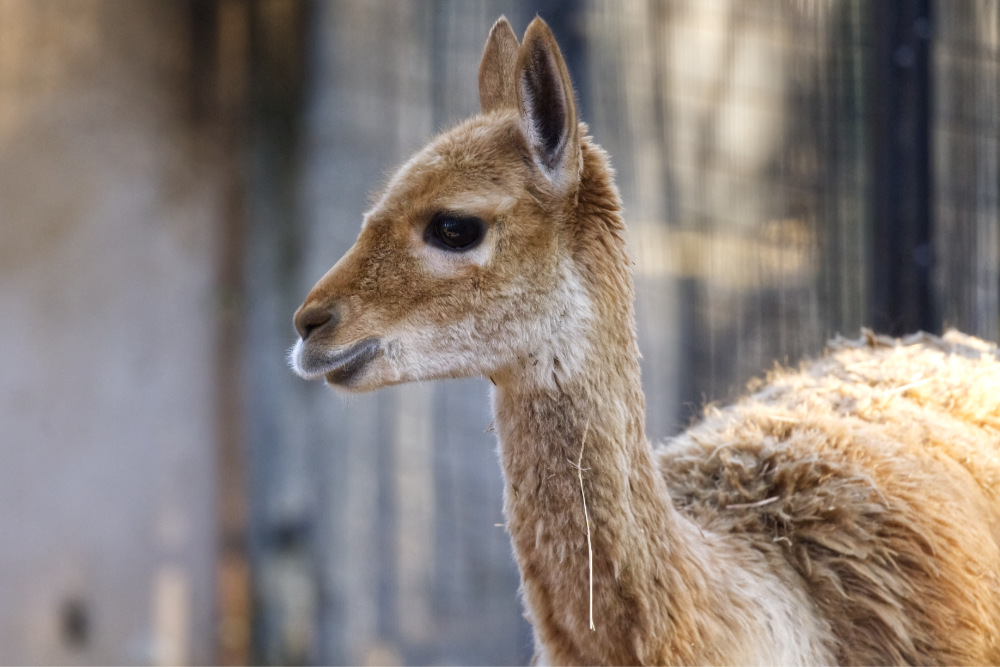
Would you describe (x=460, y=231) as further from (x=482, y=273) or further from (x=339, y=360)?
(x=339, y=360)

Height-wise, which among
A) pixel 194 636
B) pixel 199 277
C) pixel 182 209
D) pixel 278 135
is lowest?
pixel 194 636

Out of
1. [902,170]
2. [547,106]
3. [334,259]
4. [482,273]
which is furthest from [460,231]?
[334,259]

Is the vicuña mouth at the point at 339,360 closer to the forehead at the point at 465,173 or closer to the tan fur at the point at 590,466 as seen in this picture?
the tan fur at the point at 590,466

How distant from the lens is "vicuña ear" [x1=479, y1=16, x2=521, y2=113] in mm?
1915

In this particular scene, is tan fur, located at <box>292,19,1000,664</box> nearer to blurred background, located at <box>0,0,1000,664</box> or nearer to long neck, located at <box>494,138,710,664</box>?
long neck, located at <box>494,138,710,664</box>

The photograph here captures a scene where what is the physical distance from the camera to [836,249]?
12.0 ft

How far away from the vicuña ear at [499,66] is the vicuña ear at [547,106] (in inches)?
11.2

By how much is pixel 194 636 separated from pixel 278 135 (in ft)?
8.14

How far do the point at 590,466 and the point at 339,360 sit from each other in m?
0.48

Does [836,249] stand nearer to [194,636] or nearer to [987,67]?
[987,67]

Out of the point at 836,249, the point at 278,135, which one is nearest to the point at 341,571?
the point at 278,135

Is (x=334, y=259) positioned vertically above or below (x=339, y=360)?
above

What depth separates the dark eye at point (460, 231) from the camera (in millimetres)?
1592

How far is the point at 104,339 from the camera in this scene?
12.2 feet
